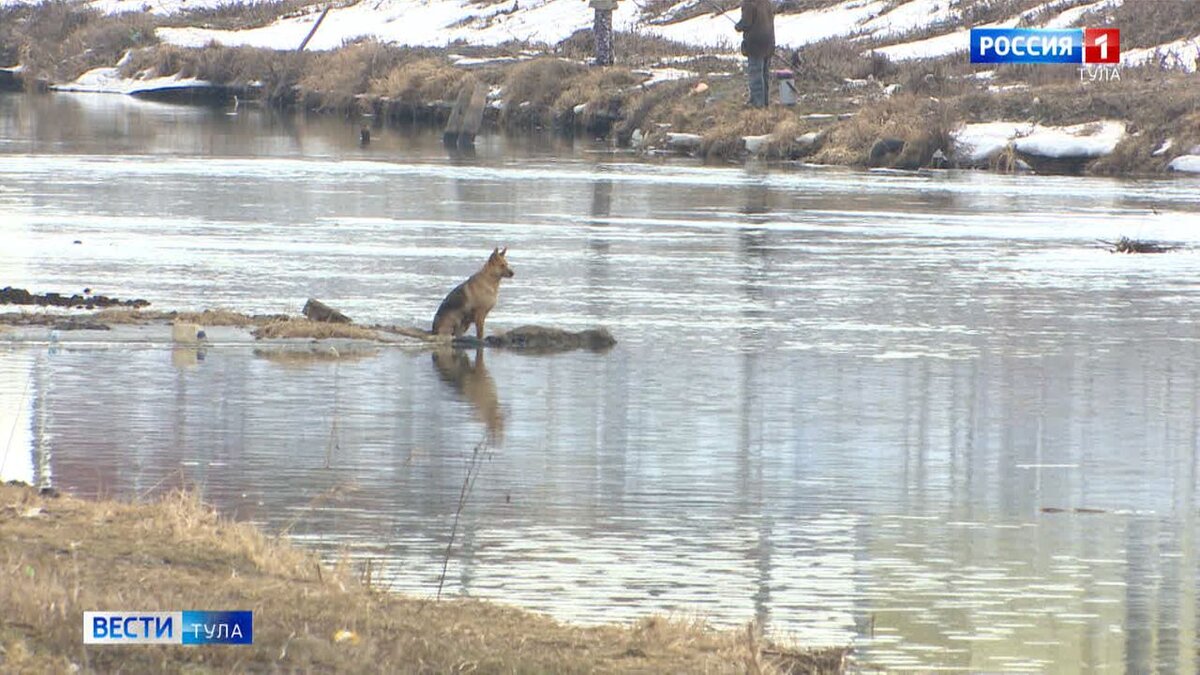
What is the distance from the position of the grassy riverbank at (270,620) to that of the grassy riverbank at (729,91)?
112ft

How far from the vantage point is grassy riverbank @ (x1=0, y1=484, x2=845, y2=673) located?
22.4 feet

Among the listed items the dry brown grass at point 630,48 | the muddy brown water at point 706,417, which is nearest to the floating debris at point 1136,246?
the muddy brown water at point 706,417

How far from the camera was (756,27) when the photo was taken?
42844 mm

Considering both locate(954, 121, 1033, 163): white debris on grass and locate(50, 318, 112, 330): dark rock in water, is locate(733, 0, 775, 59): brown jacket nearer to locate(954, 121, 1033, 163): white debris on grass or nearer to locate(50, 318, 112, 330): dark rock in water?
locate(954, 121, 1033, 163): white debris on grass

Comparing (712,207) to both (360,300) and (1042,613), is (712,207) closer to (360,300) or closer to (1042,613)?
(360,300)

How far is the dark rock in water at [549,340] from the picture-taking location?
16547mm

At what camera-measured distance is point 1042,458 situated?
1256 centimetres

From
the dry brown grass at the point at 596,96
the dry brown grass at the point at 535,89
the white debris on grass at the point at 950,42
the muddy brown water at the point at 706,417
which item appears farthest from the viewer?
the dry brown grass at the point at 535,89

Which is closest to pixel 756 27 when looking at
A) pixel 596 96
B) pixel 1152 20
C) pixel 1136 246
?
pixel 596 96

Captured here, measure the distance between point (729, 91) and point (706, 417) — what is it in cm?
3600

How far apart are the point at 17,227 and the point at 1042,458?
14.9m

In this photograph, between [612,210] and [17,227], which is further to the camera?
[612,210]

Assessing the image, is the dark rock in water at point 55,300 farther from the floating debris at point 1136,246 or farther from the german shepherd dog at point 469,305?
the floating debris at point 1136,246

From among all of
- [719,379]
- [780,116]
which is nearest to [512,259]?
[719,379]
